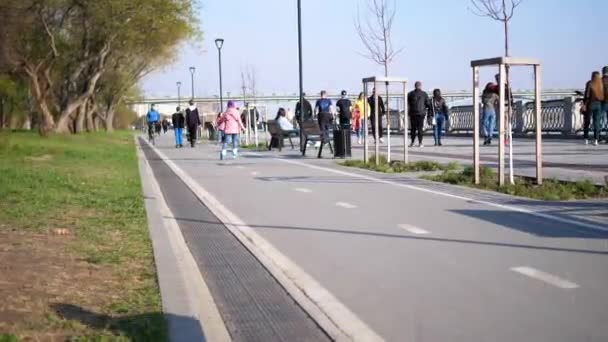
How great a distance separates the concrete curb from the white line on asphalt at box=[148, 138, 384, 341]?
2.19 ft

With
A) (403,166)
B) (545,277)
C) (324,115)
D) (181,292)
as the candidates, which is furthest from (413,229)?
(324,115)

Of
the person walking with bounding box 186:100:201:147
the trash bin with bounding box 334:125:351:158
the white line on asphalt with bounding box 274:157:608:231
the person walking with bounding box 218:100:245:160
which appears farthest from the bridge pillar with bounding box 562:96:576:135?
the person walking with bounding box 186:100:201:147

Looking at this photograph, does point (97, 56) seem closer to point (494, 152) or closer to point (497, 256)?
point (494, 152)

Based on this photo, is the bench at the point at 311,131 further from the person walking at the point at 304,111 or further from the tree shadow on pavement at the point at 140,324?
the tree shadow on pavement at the point at 140,324

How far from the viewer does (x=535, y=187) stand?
11953 millimetres

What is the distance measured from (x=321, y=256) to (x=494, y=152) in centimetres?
1311

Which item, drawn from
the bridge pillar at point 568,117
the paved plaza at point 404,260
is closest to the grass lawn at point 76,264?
the paved plaza at point 404,260

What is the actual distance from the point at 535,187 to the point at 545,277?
576 centimetres

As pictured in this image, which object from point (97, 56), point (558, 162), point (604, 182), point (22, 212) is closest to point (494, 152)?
point (558, 162)

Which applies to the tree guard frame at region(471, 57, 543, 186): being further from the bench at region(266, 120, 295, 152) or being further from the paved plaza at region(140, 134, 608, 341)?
the bench at region(266, 120, 295, 152)

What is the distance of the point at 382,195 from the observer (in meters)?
12.2

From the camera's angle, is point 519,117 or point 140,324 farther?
point 519,117

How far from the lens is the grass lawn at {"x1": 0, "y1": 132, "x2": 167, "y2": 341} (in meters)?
5.25

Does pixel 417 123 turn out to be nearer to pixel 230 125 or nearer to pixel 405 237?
pixel 230 125
